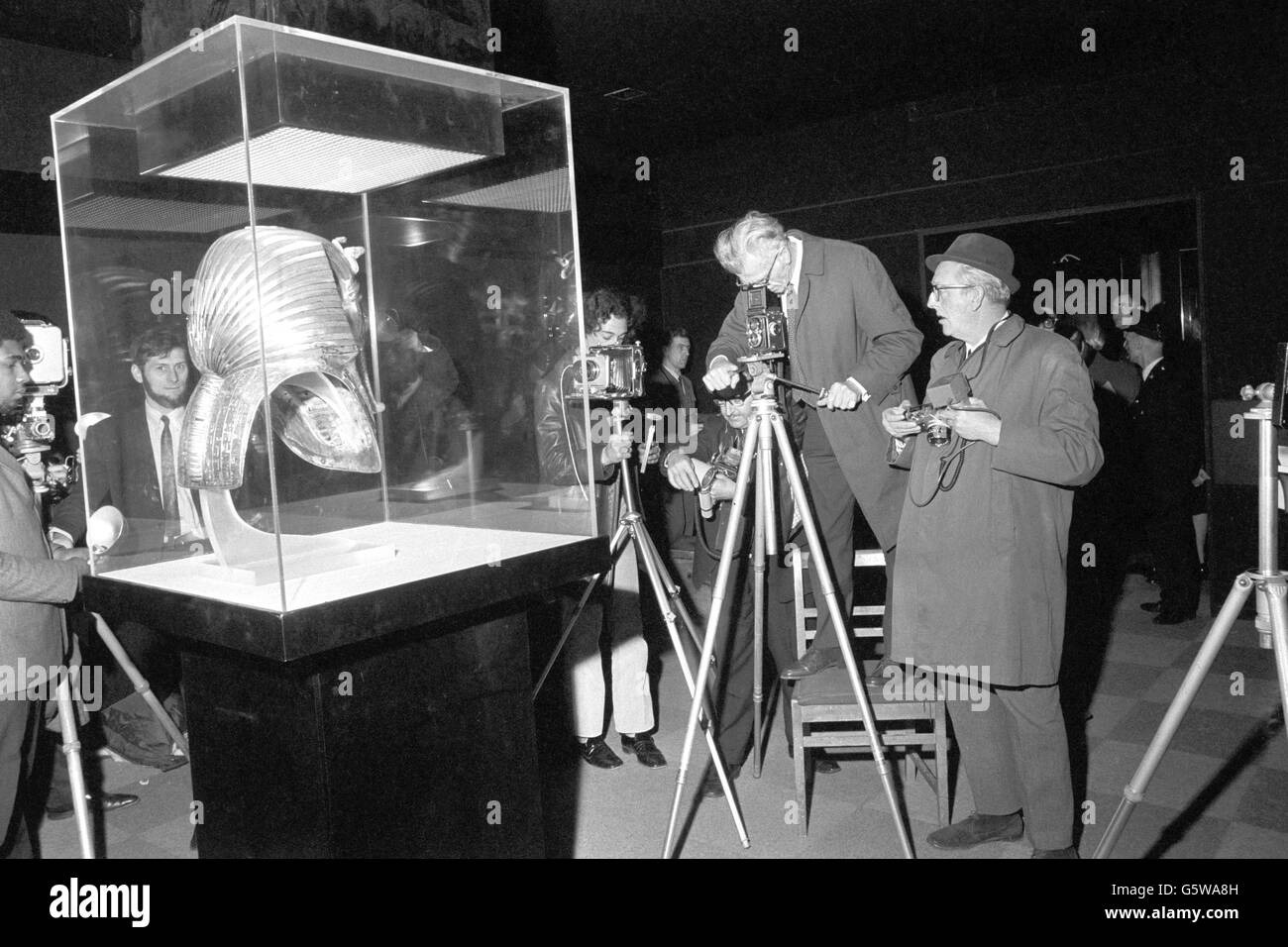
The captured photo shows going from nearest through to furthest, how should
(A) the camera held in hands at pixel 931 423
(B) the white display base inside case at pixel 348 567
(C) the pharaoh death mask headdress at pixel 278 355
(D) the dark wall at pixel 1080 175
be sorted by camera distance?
1. (B) the white display base inside case at pixel 348 567
2. (C) the pharaoh death mask headdress at pixel 278 355
3. (A) the camera held in hands at pixel 931 423
4. (D) the dark wall at pixel 1080 175

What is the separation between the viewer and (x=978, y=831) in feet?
9.13

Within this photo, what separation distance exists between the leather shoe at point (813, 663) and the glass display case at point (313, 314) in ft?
3.85

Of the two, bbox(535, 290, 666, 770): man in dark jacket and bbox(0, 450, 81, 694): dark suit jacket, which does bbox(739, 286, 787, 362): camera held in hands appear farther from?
bbox(0, 450, 81, 694): dark suit jacket

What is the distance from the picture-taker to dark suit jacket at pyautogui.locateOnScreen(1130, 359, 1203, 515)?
208 inches

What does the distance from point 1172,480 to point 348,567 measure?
4844 mm

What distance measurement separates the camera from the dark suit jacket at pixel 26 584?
2.14 metres

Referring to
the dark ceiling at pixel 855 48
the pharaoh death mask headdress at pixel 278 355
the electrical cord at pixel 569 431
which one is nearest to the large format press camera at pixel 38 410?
the pharaoh death mask headdress at pixel 278 355

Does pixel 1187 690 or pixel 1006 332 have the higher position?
pixel 1006 332

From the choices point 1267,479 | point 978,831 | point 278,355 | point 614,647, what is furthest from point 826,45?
point 278,355

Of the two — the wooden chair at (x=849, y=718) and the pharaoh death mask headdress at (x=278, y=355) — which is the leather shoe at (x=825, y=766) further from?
the pharaoh death mask headdress at (x=278, y=355)

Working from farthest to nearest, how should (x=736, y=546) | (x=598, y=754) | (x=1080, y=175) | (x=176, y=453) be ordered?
(x=1080, y=175)
(x=598, y=754)
(x=736, y=546)
(x=176, y=453)

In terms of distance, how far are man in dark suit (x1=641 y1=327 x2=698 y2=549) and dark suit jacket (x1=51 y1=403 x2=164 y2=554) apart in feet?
6.66

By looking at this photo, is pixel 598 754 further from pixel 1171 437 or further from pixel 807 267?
pixel 1171 437
